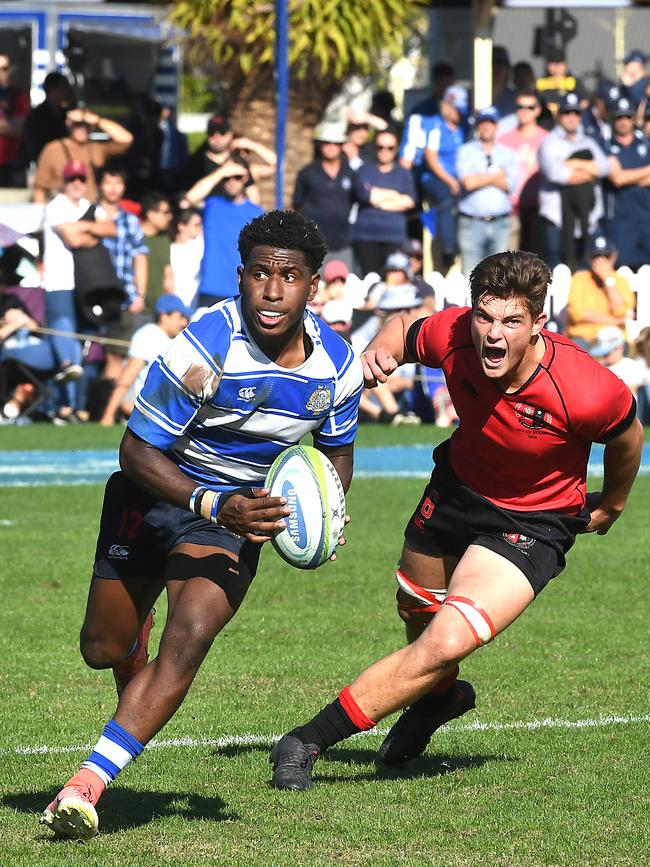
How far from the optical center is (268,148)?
2022 cm

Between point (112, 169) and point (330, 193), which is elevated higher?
point (330, 193)

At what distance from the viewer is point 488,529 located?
227 inches

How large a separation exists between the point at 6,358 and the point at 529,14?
1328 cm

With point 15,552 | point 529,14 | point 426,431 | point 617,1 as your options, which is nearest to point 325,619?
point 15,552

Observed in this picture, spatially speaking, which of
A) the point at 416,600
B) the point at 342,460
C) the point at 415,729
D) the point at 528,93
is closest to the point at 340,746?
the point at 415,729

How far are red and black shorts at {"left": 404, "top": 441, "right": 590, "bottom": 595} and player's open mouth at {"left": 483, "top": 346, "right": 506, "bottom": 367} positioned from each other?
1.85ft

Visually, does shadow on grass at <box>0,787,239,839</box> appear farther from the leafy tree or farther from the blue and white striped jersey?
the leafy tree

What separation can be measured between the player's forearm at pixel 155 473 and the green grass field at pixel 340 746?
1.08 metres

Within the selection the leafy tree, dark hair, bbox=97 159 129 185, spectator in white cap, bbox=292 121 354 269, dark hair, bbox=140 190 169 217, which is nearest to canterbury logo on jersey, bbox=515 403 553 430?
spectator in white cap, bbox=292 121 354 269

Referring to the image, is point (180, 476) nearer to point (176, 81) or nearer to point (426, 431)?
point (426, 431)

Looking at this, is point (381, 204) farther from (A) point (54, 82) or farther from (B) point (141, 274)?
(A) point (54, 82)

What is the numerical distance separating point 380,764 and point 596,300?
38.7ft

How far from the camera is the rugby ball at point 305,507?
5.12 m

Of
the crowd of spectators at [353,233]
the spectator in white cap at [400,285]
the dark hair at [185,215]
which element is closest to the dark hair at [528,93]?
the crowd of spectators at [353,233]
